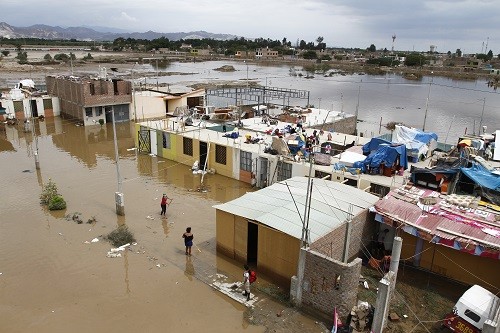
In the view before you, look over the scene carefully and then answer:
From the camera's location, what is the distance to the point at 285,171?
21609 millimetres

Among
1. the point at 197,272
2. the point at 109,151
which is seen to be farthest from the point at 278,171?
the point at 109,151

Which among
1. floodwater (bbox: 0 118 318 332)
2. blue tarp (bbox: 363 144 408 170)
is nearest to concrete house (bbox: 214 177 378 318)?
floodwater (bbox: 0 118 318 332)

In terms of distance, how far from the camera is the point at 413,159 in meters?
21.9

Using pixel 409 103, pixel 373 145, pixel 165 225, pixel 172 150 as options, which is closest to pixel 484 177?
pixel 373 145

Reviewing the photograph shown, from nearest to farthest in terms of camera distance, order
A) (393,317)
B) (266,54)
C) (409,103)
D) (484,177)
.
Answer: (393,317)
(484,177)
(409,103)
(266,54)

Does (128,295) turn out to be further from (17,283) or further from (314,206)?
(314,206)

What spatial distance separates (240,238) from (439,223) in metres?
6.95

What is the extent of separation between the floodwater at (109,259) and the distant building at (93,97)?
1274 centimetres

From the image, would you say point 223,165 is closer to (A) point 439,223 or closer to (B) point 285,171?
(B) point 285,171

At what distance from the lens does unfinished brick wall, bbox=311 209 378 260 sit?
490 inches

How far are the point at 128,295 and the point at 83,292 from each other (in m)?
1.50

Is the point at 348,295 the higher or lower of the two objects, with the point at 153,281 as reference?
higher

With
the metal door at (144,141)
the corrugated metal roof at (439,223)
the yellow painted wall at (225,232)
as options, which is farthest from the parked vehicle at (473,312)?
the metal door at (144,141)

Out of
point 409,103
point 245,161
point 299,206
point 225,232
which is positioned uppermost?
point 299,206
